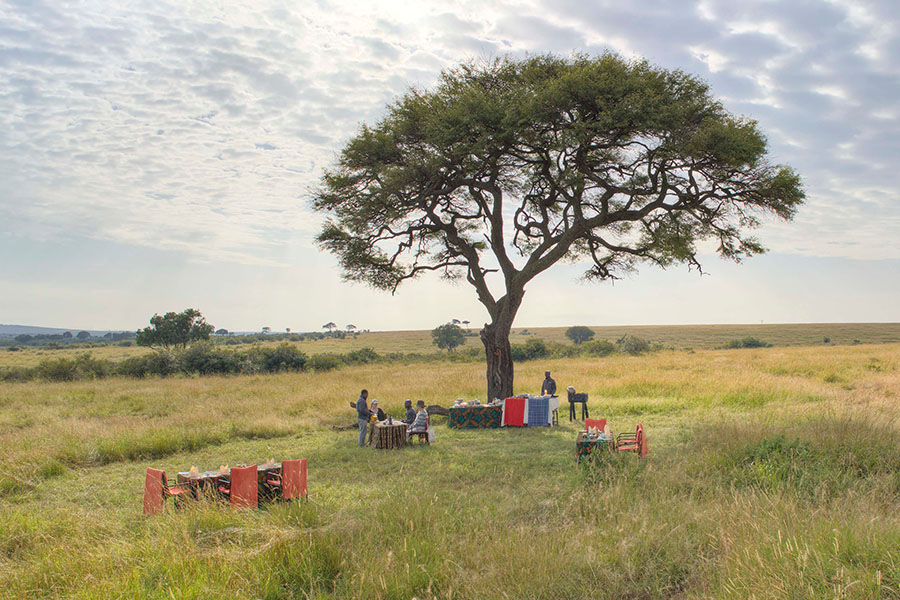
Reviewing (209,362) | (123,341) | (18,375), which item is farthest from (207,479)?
(123,341)

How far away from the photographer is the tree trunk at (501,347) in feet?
63.4

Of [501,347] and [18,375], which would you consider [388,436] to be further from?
[18,375]

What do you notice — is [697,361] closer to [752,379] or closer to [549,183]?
[752,379]

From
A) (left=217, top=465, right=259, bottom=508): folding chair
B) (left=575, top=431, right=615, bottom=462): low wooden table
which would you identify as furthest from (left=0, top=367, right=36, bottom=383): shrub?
(left=575, top=431, right=615, bottom=462): low wooden table

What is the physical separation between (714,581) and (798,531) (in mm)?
985

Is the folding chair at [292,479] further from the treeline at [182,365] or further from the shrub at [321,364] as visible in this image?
the shrub at [321,364]

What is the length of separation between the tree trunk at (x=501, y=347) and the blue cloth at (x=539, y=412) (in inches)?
106

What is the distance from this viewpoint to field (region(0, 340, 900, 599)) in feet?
15.7

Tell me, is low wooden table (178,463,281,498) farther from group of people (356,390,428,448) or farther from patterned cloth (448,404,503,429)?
patterned cloth (448,404,503,429)

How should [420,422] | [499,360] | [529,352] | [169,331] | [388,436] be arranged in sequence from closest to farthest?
[388,436] → [420,422] → [499,360] → [529,352] → [169,331]

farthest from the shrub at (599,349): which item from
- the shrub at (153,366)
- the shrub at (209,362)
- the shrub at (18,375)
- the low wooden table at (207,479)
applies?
the low wooden table at (207,479)

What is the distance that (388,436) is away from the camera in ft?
44.8

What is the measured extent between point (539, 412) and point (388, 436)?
16.6 ft

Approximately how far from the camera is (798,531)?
5.04 meters
